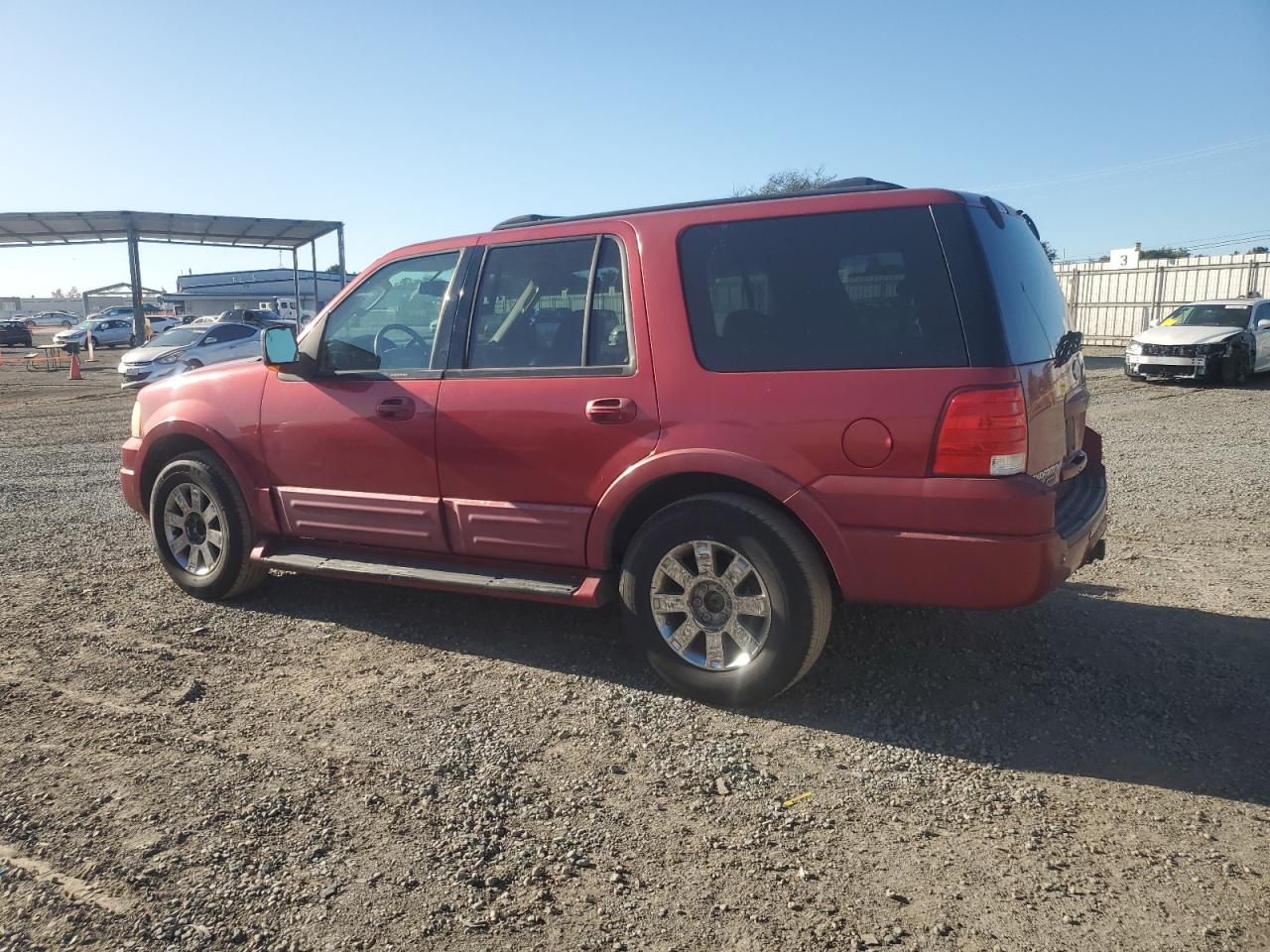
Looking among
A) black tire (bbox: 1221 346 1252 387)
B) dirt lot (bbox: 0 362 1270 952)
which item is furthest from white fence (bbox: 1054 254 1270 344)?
dirt lot (bbox: 0 362 1270 952)

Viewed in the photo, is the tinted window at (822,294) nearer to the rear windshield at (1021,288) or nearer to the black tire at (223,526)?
the rear windshield at (1021,288)

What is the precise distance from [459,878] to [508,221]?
10.2 feet

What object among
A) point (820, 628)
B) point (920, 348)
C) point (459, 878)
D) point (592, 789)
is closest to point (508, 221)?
point (920, 348)

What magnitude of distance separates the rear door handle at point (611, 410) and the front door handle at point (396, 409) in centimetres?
100

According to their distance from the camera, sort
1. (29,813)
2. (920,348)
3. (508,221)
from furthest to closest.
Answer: (508,221)
(920,348)
(29,813)

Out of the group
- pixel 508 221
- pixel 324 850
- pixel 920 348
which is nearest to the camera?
pixel 324 850

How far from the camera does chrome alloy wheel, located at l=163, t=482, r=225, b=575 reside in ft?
16.7

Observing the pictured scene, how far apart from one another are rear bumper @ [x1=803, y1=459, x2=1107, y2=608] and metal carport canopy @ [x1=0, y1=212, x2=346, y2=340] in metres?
26.4

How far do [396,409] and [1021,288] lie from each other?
9.26ft

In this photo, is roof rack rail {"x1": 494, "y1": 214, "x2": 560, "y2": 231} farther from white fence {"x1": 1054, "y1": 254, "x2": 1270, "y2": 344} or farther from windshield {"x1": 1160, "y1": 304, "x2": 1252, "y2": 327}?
white fence {"x1": 1054, "y1": 254, "x2": 1270, "y2": 344}

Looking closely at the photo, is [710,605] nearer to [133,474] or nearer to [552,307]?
[552,307]

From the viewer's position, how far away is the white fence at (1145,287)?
29578 millimetres

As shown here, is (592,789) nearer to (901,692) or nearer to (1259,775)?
(901,692)

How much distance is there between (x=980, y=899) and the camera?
98.8 inches
